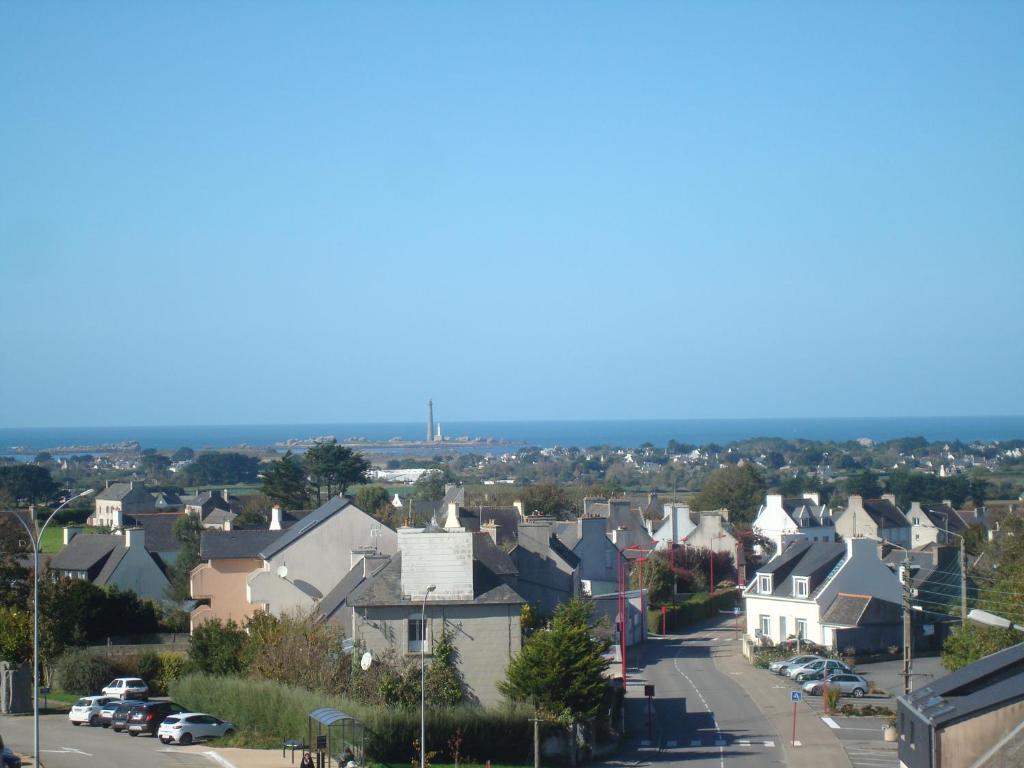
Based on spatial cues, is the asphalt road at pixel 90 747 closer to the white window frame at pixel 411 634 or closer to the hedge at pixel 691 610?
the white window frame at pixel 411 634

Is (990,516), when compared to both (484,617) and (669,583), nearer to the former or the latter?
(669,583)

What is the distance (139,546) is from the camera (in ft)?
224

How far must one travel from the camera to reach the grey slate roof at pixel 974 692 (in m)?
19.8

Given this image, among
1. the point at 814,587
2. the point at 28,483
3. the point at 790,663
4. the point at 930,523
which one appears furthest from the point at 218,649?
the point at 28,483

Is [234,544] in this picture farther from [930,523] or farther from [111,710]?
[930,523]

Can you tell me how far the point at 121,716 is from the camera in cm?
3709

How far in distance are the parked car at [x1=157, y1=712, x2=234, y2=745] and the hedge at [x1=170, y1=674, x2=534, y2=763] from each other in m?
0.90

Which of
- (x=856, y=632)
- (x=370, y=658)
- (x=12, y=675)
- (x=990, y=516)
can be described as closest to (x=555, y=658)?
(x=370, y=658)

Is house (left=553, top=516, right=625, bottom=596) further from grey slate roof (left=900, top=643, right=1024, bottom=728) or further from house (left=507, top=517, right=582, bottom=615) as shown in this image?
grey slate roof (left=900, top=643, right=1024, bottom=728)

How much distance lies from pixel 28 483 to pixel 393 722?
11637 centimetres

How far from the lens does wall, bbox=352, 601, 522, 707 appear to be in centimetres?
3738

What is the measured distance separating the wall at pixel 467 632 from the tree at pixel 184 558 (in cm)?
2628

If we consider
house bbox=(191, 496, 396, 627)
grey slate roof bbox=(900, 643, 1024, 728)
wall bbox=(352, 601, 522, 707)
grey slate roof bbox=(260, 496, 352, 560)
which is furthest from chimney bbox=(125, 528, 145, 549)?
grey slate roof bbox=(900, 643, 1024, 728)

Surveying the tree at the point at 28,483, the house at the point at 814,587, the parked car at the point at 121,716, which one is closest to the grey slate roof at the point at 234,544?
the parked car at the point at 121,716
